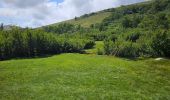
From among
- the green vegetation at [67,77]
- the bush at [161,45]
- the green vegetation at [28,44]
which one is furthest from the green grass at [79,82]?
the bush at [161,45]

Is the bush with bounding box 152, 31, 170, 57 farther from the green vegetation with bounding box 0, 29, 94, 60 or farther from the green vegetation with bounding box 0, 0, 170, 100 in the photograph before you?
the green vegetation with bounding box 0, 29, 94, 60

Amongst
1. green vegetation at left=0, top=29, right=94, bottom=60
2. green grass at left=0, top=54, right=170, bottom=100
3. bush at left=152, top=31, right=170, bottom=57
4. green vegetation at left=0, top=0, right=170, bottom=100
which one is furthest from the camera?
bush at left=152, top=31, right=170, bottom=57

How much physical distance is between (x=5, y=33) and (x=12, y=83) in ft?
209

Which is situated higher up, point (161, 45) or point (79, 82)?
point (161, 45)

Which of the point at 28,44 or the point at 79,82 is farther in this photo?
the point at 28,44

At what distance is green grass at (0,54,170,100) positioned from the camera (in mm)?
58062

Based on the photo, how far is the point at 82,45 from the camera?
165750 millimetres

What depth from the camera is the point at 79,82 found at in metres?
69.9

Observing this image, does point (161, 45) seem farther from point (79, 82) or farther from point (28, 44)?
point (79, 82)

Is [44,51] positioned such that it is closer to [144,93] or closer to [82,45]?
[82,45]

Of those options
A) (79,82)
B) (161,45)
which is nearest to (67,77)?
(79,82)

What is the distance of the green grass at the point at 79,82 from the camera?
58062 millimetres

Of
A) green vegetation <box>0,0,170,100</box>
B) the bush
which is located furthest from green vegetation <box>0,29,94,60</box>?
the bush

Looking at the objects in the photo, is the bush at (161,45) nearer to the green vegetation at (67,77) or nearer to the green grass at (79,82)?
the green vegetation at (67,77)
